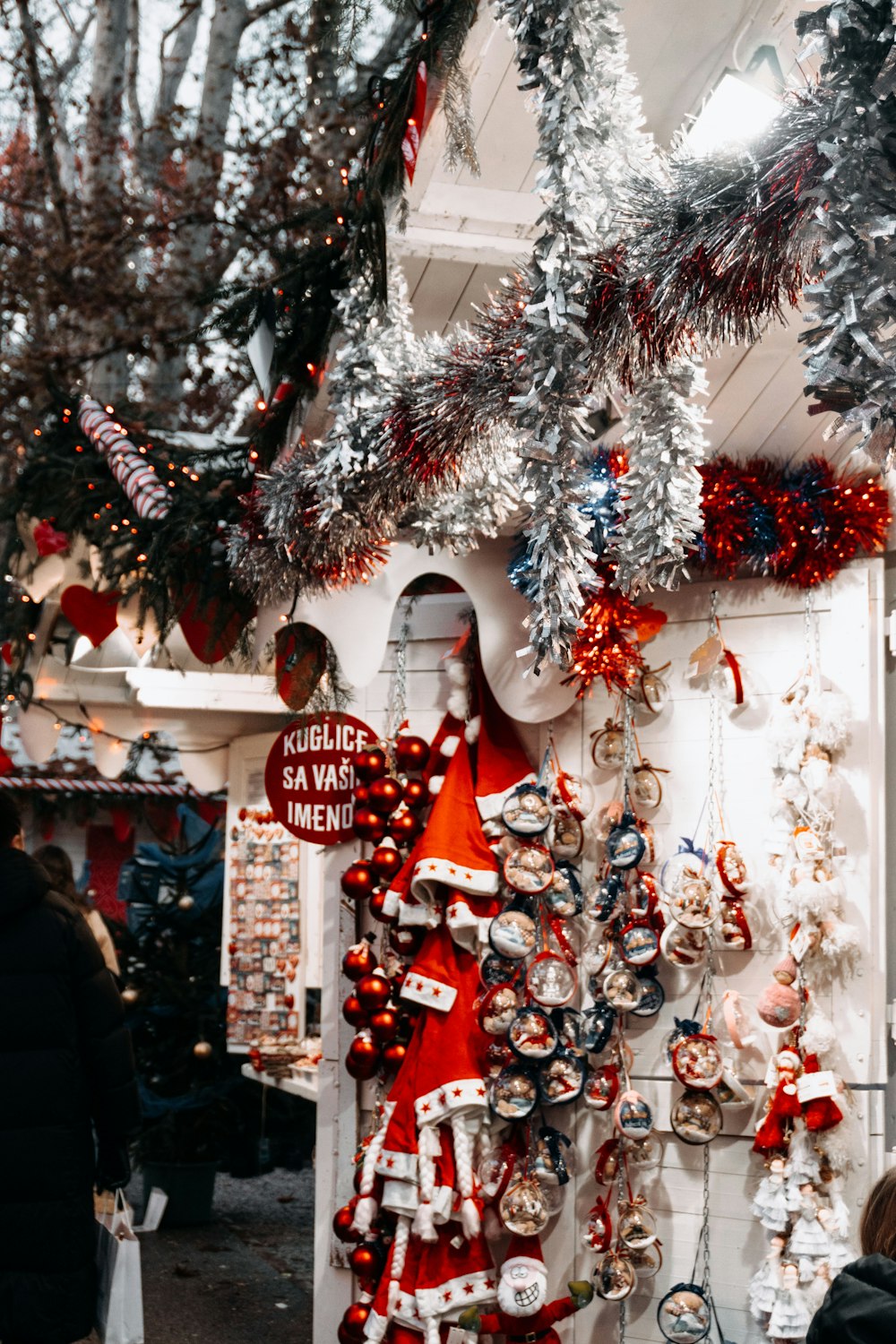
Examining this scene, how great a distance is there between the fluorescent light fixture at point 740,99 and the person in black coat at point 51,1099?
260 centimetres

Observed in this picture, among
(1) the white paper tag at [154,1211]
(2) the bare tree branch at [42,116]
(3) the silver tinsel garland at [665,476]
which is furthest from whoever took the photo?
(2) the bare tree branch at [42,116]

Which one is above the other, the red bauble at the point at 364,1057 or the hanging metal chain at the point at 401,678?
the hanging metal chain at the point at 401,678

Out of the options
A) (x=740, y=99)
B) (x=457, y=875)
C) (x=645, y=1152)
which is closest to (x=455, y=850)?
(x=457, y=875)

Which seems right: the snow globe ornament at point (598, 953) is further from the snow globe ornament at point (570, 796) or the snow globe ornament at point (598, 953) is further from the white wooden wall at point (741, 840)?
the snow globe ornament at point (570, 796)

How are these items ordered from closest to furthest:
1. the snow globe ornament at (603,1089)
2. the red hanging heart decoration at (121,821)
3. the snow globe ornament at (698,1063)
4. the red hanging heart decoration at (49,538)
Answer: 1. the snow globe ornament at (698,1063)
2. the snow globe ornament at (603,1089)
3. the red hanging heart decoration at (49,538)
4. the red hanging heart decoration at (121,821)

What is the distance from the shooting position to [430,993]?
160 inches

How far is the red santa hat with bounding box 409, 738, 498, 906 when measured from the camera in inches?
158

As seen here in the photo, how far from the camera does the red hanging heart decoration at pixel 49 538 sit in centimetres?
568

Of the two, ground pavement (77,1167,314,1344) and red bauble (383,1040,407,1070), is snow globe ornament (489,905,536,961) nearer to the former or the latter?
red bauble (383,1040,407,1070)

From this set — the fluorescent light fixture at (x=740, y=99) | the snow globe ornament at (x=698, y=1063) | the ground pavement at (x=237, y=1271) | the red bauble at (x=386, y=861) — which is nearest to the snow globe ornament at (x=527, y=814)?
the red bauble at (x=386, y=861)

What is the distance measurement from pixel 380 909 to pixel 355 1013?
34 centimetres

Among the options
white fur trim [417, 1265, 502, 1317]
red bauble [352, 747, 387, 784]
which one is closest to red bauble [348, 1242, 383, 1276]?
white fur trim [417, 1265, 502, 1317]

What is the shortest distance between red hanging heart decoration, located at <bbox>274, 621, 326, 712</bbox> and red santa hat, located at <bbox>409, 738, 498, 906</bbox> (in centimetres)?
58

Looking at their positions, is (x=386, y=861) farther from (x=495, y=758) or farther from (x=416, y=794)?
(x=495, y=758)
